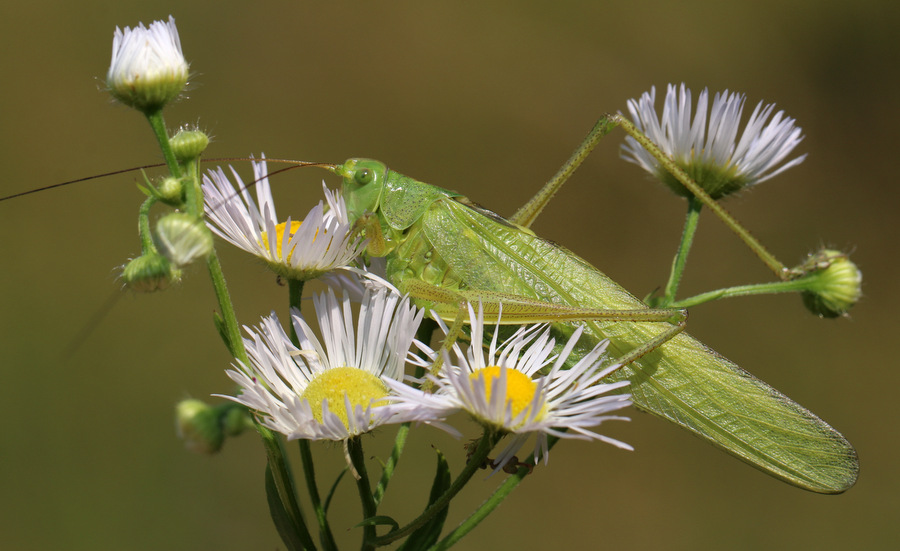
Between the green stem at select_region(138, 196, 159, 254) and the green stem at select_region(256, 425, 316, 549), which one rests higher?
the green stem at select_region(138, 196, 159, 254)

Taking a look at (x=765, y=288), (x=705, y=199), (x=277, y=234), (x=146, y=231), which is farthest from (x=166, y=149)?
(x=765, y=288)

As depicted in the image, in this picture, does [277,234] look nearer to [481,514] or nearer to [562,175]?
[481,514]

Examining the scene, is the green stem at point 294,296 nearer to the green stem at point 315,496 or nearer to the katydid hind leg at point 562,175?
the green stem at point 315,496

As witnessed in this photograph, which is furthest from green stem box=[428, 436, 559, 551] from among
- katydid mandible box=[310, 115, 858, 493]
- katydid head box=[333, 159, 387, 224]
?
katydid head box=[333, 159, 387, 224]

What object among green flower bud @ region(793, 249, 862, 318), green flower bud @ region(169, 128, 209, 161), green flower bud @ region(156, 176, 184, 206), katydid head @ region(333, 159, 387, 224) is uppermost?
green flower bud @ region(793, 249, 862, 318)

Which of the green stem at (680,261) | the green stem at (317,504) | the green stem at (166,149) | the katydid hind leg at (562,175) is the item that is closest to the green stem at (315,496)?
the green stem at (317,504)

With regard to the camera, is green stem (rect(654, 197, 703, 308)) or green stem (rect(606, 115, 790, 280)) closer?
green stem (rect(654, 197, 703, 308))

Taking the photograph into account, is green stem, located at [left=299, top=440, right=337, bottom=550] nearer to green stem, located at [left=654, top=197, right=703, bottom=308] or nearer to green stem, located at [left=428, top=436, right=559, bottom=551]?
green stem, located at [left=428, top=436, right=559, bottom=551]

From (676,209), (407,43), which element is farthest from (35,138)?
(676,209)
